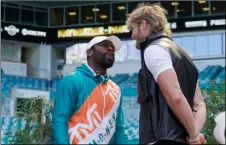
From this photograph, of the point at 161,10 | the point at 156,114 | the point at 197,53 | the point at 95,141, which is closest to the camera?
the point at 156,114

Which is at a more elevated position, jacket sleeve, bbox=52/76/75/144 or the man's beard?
the man's beard

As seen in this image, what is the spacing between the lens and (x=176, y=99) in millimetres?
3379

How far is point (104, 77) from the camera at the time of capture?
13.8 feet

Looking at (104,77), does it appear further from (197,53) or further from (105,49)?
(197,53)

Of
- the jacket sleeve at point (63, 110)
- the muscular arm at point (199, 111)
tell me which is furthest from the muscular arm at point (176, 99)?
the jacket sleeve at point (63, 110)

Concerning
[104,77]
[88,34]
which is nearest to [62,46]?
[88,34]

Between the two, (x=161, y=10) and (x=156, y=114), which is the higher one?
(x=161, y=10)

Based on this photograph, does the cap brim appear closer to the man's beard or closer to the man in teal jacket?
the man in teal jacket

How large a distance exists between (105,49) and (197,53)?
119 ft

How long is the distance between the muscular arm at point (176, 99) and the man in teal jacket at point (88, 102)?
77 cm

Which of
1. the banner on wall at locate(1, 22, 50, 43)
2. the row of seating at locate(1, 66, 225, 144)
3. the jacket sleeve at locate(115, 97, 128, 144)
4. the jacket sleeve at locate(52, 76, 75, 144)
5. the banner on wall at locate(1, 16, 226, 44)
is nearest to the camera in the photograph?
the jacket sleeve at locate(52, 76, 75, 144)

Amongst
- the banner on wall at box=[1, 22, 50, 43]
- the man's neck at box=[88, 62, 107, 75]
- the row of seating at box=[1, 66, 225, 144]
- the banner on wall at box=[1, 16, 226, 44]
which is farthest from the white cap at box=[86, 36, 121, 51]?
the banner on wall at box=[1, 22, 50, 43]

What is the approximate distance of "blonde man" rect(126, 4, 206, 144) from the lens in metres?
3.41

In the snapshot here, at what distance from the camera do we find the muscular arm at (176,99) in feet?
11.1
